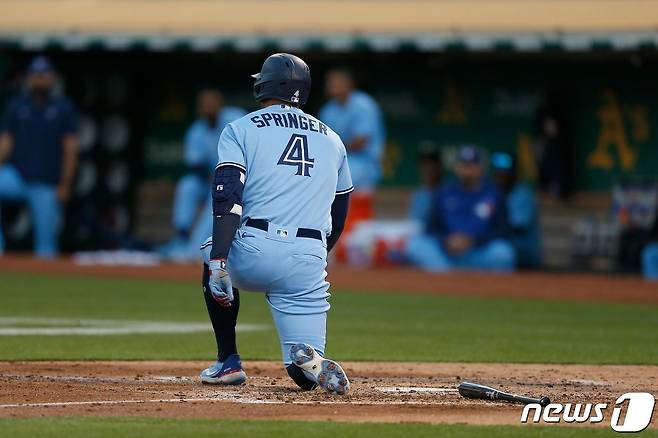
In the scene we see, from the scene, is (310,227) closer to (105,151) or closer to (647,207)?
(647,207)

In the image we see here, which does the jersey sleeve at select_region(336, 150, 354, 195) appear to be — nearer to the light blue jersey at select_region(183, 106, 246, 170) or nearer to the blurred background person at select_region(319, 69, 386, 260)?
the blurred background person at select_region(319, 69, 386, 260)

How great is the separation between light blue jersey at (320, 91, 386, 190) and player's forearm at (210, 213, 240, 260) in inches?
351

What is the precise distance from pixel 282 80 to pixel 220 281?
109 cm

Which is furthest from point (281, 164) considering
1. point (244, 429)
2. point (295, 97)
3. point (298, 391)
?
point (244, 429)

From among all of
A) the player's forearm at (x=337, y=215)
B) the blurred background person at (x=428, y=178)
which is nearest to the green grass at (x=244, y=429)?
the player's forearm at (x=337, y=215)

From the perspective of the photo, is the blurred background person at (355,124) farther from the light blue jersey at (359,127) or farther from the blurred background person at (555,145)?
the blurred background person at (555,145)

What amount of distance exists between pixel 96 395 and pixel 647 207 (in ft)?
34.8

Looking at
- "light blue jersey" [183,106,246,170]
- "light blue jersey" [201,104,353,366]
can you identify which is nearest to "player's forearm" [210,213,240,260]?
"light blue jersey" [201,104,353,366]

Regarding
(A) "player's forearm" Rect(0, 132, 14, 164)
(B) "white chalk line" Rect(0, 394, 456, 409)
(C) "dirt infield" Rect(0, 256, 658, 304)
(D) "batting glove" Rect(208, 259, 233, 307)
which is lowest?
(C) "dirt infield" Rect(0, 256, 658, 304)

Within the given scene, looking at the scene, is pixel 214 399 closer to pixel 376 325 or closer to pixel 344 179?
pixel 344 179

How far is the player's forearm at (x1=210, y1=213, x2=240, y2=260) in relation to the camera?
6.57 m

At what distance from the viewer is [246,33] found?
17.2m

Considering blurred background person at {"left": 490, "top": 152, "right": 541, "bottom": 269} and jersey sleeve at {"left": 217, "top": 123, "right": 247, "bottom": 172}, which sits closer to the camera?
jersey sleeve at {"left": 217, "top": 123, "right": 247, "bottom": 172}

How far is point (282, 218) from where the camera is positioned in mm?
6793
